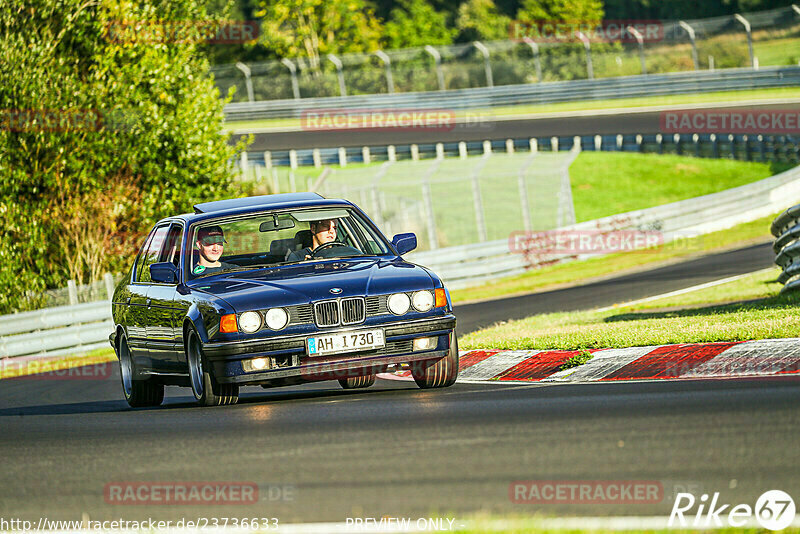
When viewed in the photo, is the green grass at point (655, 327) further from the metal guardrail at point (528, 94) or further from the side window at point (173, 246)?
the metal guardrail at point (528, 94)

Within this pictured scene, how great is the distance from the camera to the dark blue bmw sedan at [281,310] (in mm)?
8539

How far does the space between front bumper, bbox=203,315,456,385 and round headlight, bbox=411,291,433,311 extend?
14 cm

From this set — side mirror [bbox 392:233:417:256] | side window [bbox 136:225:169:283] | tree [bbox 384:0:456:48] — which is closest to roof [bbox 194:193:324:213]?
side window [bbox 136:225:169:283]

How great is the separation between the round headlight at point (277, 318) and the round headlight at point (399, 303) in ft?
2.54

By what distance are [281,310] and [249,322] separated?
241mm

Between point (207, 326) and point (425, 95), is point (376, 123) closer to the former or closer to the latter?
point (425, 95)

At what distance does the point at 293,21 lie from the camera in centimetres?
6956

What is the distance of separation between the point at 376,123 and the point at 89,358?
2946cm

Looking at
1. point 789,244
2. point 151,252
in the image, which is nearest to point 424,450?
point 151,252

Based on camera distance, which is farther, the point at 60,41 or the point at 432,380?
the point at 60,41

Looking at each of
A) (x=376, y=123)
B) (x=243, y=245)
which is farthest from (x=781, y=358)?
(x=376, y=123)

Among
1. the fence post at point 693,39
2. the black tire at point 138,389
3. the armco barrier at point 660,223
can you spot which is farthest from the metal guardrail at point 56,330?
the fence post at point 693,39

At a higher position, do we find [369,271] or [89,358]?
[369,271]

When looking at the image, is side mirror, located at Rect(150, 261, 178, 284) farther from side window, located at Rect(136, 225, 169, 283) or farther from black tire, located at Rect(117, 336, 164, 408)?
black tire, located at Rect(117, 336, 164, 408)
